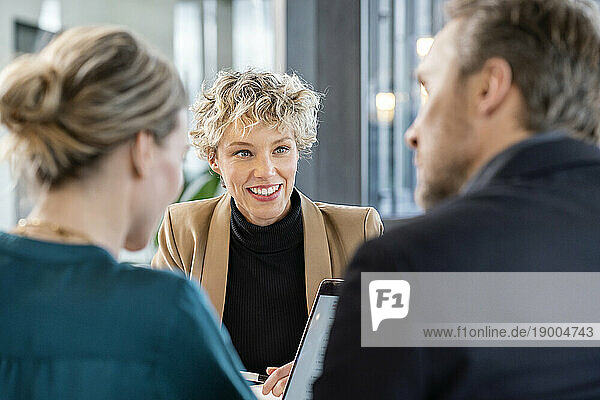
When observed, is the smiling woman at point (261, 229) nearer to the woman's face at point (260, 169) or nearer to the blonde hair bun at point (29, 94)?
the woman's face at point (260, 169)

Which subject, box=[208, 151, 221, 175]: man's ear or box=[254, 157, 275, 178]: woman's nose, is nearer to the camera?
box=[254, 157, 275, 178]: woman's nose

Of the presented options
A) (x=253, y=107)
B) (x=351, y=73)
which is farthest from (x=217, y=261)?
(x=351, y=73)

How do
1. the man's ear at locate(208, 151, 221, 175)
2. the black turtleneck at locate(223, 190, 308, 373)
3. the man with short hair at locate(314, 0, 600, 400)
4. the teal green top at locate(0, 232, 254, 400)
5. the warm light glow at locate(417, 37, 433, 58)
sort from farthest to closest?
the warm light glow at locate(417, 37, 433, 58)
the man's ear at locate(208, 151, 221, 175)
the black turtleneck at locate(223, 190, 308, 373)
the teal green top at locate(0, 232, 254, 400)
the man with short hair at locate(314, 0, 600, 400)

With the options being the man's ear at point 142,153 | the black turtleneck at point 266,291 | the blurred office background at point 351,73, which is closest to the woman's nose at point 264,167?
the black turtleneck at point 266,291

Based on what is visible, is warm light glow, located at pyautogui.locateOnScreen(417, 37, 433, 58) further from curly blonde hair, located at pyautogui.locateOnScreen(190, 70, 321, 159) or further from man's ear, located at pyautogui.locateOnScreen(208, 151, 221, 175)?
man's ear, located at pyautogui.locateOnScreen(208, 151, 221, 175)

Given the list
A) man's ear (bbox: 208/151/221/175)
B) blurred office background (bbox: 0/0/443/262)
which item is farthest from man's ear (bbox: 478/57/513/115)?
blurred office background (bbox: 0/0/443/262)

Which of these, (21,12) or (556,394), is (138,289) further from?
(21,12)

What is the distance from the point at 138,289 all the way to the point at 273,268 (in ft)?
3.40

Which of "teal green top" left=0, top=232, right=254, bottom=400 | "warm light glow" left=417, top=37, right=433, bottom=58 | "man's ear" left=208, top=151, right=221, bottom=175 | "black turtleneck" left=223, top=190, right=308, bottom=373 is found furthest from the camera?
"warm light glow" left=417, top=37, right=433, bottom=58

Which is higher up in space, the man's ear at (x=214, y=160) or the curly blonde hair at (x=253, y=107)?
the curly blonde hair at (x=253, y=107)

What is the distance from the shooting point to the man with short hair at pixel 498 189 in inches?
31.3

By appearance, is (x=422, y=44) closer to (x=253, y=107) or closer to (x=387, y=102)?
(x=387, y=102)

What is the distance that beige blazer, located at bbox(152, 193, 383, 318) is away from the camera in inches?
75.6

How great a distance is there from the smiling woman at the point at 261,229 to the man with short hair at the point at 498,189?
99 centimetres
